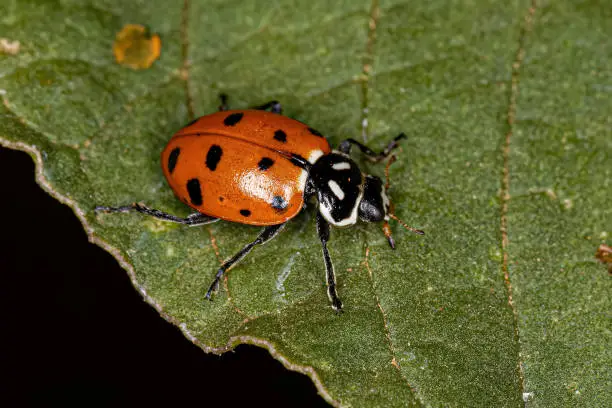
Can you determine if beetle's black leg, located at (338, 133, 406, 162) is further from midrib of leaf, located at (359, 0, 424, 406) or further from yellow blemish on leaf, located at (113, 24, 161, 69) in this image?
yellow blemish on leaf, located at (113, 24, 161, 69)

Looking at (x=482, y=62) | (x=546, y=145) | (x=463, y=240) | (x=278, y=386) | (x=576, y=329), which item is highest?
(x=482, y=62)

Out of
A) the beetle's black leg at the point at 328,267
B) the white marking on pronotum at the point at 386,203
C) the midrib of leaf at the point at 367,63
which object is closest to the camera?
Answer: the beetle's black leg at the point at 328,267

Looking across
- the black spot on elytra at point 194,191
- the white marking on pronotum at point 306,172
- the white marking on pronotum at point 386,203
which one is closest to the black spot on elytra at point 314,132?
the white marking on pronotum at point 306,172

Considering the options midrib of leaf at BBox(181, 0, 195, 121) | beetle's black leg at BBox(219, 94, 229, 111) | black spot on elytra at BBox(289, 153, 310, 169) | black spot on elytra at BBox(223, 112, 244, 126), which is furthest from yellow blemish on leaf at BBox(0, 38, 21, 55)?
black spot on elytra at BBox(289, 153, 310, 169)

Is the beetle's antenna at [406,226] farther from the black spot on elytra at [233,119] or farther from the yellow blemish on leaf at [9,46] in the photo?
the yellow blemish on leaf at [9,46]

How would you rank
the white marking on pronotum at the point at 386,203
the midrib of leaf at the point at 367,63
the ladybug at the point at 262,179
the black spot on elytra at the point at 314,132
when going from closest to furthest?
the ladybug at the point at 262,179, the white marking on pronotum at the point at 386,203, the black spot on elytra at the point at 314,132, the midrib of leaf at the point at 367,63

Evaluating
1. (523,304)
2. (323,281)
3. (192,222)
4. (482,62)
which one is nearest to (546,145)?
(482,62)

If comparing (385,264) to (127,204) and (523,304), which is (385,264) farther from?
(127,204)

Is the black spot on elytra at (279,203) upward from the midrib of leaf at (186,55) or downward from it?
downward
